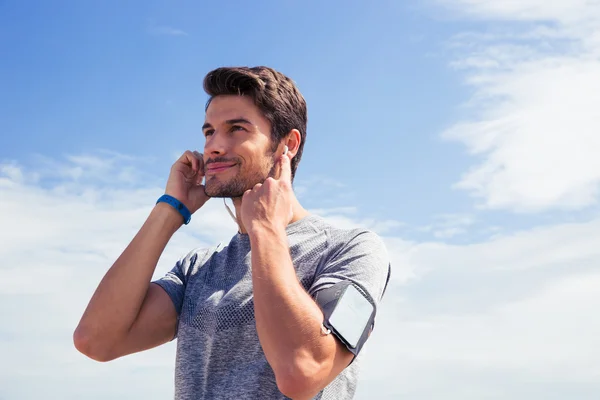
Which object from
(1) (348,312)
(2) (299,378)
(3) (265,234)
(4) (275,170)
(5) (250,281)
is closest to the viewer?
(2) (299,378)

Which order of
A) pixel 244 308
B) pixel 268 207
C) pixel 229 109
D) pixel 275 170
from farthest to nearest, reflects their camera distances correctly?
pixel 229 109 → pixel 275 170 → pixel 244 308 → pixel 268 207

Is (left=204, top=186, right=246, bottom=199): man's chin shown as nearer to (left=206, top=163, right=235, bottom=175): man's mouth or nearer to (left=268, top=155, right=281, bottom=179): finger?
(left=206, top=163, right=235, bottom=175): man's mouth

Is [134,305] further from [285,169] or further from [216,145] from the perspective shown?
[285,169]

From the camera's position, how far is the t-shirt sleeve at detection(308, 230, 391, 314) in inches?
124

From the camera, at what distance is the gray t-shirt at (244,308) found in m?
3.25

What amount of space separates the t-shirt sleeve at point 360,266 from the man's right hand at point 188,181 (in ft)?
3.51

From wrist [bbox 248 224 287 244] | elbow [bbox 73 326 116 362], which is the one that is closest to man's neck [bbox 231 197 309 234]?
wrist [bbox 248 224 287 244]

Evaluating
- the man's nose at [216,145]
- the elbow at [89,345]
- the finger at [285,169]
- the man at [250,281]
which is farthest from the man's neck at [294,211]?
the elbow at [89,345]

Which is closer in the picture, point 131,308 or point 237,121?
point 131,308

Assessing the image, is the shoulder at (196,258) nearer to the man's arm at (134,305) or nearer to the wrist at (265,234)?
the man's arm at (134,305)

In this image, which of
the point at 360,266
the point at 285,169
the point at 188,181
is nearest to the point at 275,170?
the point at 285,169

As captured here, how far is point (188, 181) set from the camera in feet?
14.0

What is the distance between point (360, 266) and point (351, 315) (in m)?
0.31

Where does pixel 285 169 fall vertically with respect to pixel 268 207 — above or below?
above
